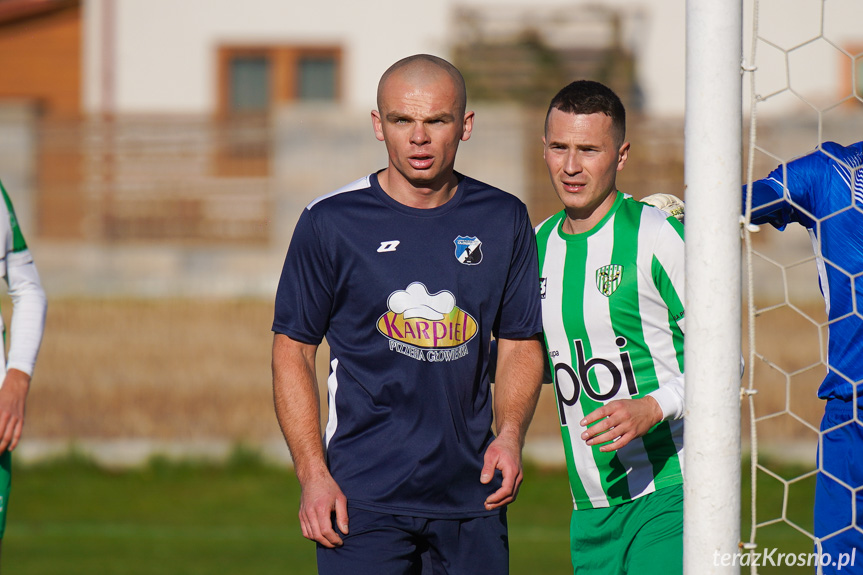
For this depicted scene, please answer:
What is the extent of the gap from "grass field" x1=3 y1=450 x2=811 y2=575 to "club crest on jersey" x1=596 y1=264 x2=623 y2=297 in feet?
13.2

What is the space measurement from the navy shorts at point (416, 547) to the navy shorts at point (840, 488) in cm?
94

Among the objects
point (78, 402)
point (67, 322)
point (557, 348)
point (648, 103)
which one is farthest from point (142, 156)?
point (557, 348)

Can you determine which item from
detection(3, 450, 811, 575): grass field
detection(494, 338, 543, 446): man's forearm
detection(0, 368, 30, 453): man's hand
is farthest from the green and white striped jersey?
detection(3, 450, 811, 575): grass field

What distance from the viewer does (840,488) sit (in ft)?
9.45

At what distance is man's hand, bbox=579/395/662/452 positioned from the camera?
8.24 feet

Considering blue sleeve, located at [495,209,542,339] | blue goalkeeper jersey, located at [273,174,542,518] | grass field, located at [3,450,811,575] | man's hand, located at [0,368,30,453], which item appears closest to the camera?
blue goalkeeper jersey, located at [273,174,542,518]

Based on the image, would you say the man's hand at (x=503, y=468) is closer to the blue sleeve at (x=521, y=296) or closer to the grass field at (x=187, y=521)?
the blue sleeve at (x=521, y=296)

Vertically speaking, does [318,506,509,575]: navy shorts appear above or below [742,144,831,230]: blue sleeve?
below

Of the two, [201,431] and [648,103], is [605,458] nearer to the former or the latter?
[201,431]

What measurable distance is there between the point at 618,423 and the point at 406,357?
A: 1.88 ft

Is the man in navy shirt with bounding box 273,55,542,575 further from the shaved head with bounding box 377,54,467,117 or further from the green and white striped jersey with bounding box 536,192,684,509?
the green and white striped jersey with bounding box 536,192,684,509

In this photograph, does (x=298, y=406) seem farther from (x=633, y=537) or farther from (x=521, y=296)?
(x=633, y=537)

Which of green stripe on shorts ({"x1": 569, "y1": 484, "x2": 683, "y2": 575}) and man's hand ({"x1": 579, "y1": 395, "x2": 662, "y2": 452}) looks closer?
man's hand ({"x1": 579, "y1": 395, "x2": 662, "y2": 452})

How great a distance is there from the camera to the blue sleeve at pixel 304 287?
268cm
